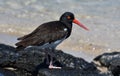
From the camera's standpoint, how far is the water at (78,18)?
12867 millimetres

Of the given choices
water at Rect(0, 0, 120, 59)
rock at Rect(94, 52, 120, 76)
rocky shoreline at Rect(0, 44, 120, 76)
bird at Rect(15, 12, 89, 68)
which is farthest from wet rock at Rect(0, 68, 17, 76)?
water at Rect(0, 0, 120, 59)

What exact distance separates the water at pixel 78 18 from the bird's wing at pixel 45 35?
3299 millimetres

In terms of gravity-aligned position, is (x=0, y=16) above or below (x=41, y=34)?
above

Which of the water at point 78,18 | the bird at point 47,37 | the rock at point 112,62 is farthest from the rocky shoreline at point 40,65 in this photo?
the water at point 78,18

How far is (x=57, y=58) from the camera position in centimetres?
873

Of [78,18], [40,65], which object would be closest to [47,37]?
[40,65]

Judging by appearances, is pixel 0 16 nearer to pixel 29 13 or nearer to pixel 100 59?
pixel 29 13

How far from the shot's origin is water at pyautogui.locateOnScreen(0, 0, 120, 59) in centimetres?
1287

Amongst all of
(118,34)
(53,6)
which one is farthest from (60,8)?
Answer: (118,34)

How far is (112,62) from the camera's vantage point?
28.9 ft

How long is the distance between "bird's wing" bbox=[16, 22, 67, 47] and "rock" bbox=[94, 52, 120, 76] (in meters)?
0.98

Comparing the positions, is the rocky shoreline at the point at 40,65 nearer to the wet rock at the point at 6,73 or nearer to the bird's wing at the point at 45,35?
the wet rock at the point at 6,73

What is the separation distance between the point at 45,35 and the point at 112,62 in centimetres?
135

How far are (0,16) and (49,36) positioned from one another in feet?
24.0
